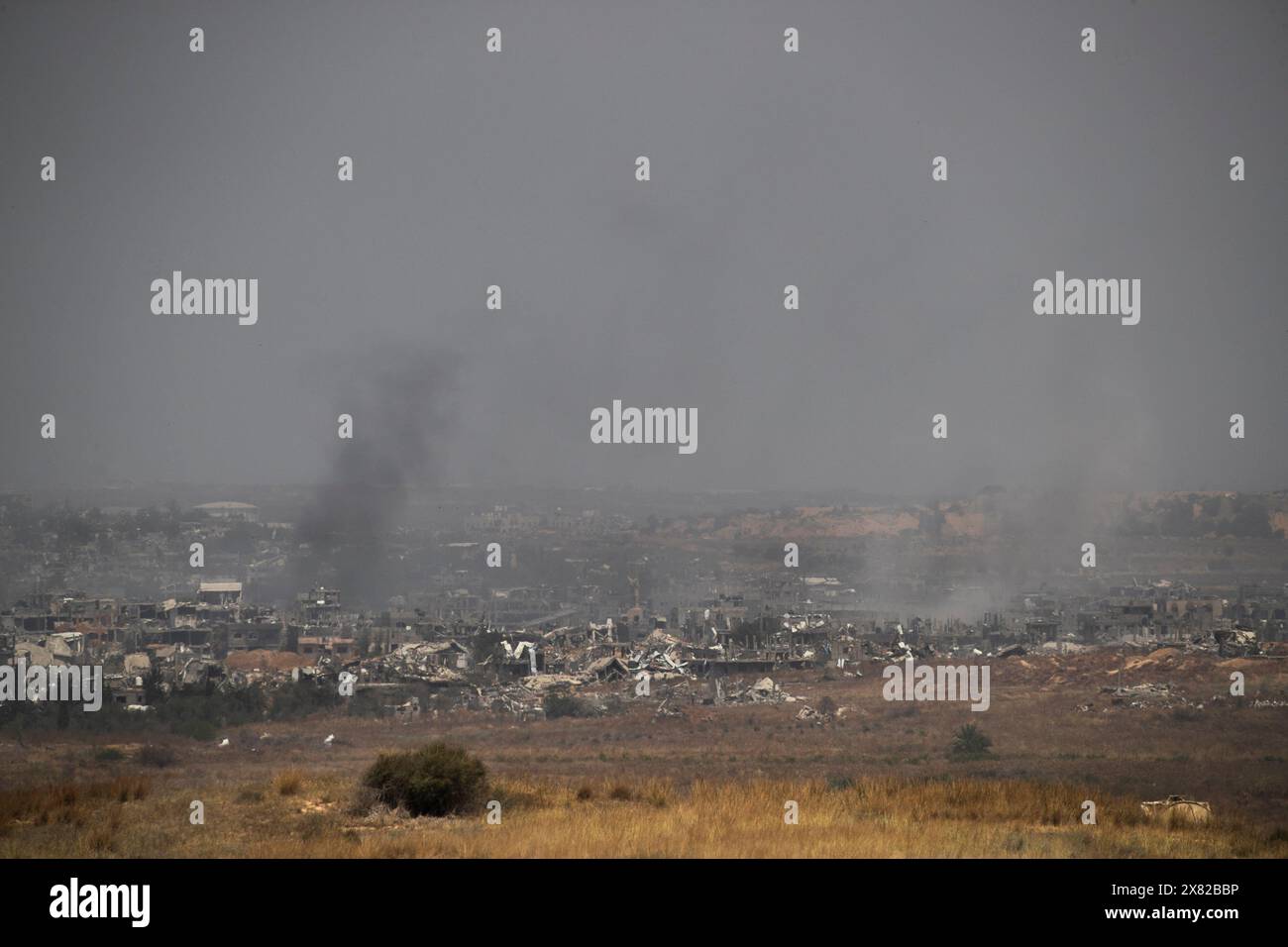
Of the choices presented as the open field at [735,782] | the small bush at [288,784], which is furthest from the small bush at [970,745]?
the small bush at [288,784]

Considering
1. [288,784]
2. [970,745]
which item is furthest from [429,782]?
[970,745]

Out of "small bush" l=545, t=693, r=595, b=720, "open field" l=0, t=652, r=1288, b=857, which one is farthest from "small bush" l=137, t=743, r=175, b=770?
"small bush" l=545, t=693, r=595, b=720

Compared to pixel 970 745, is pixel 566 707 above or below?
below

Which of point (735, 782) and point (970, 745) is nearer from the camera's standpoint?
point (735, 782)

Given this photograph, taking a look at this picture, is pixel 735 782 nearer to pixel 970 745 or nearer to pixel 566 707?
pixel 970 745

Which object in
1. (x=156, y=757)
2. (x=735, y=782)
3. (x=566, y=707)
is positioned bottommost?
(x=566, y=707)

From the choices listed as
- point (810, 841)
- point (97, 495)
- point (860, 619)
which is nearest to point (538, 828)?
point (810, 841)

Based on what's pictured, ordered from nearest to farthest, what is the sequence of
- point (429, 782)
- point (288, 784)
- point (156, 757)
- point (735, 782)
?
point (429, 782)
point (288, 784)
point (735, 782)
point (156, 757)
